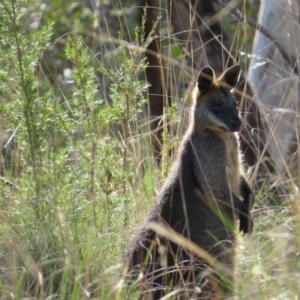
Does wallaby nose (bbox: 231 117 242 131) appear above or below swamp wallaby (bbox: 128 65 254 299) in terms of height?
above

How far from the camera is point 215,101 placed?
5.04m

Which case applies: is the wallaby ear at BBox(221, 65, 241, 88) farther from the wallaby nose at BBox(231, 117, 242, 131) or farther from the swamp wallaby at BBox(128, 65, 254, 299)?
the wallaby nose at BBox(231, 117, 242, 131)

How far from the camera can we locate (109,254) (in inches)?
172

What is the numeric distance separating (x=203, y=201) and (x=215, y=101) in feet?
2.08

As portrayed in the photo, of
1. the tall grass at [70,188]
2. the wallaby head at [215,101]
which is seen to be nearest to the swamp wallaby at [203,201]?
the wallaby head at [215,101]

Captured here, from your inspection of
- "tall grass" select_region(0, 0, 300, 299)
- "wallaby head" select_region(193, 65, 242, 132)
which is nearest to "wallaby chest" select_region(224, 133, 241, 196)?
"wallaby head" select_region(193, 65, 242, 132)

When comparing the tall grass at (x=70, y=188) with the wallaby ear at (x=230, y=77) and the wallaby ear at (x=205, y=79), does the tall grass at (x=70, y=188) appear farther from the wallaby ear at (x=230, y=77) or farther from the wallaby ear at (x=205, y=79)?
the wallaby ear at (x=230, y=77)

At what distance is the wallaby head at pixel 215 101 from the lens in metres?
4.93

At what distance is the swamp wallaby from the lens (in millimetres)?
4254

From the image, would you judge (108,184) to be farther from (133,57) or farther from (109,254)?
(133,57)

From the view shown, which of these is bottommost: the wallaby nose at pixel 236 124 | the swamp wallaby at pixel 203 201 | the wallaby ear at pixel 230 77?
the swamp wallaby at pixel 203 201

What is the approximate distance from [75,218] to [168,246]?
54 cm

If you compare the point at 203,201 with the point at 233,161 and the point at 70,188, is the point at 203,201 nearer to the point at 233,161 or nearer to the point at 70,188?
the point at 233,161

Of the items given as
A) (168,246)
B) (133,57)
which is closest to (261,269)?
(168,246)
